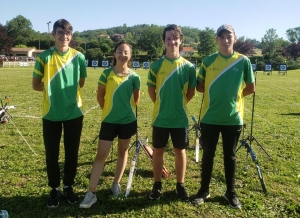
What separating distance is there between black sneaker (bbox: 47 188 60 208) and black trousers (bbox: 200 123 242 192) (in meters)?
1.93

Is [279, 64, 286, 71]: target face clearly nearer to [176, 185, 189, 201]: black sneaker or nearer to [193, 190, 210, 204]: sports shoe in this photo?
[193, 190, 210, 204]: sports shoe

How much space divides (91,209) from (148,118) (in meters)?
6.03

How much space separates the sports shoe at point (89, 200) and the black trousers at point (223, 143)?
4.82 ft

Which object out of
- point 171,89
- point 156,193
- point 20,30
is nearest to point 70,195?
point 156,193

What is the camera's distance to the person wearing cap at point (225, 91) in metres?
3.74

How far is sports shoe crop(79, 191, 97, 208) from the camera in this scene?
12.6ft

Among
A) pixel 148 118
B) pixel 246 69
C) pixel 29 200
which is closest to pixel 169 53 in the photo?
pixel 246 69

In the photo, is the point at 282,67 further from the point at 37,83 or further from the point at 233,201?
the point at 37,83

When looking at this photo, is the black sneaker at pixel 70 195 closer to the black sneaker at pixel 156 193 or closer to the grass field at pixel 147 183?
the grass field at pixel 147 183

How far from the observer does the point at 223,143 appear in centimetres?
396

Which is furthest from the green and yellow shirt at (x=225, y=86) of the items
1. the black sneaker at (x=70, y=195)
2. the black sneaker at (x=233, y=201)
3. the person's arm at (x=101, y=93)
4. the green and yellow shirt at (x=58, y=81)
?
the black sneaker at (x=70, y=195)

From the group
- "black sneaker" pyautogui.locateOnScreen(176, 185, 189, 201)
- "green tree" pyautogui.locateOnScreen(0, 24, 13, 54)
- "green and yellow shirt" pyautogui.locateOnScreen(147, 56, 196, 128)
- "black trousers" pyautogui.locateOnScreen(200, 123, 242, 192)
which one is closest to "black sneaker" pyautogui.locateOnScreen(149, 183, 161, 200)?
"black sneaker" pyautogui.locateOnScreen(176, 185, 189, 201)

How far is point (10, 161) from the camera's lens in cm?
554

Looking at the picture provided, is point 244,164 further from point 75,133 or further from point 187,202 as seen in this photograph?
point 75,133
